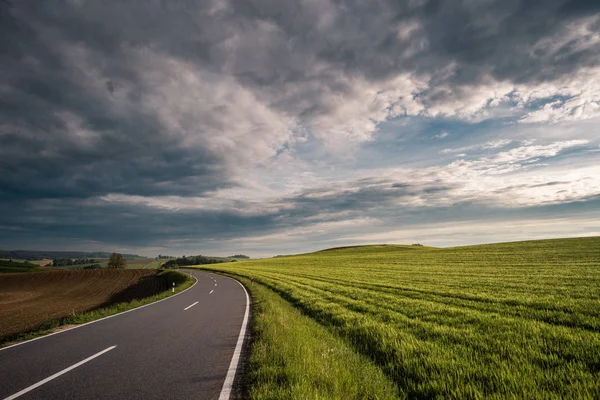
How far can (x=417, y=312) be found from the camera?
967cm

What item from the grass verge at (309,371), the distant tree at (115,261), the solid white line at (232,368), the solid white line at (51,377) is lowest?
the solid white line at (232,368)

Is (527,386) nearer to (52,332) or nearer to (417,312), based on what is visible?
(417,312)

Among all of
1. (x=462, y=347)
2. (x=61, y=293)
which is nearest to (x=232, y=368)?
(x=462, y=347)

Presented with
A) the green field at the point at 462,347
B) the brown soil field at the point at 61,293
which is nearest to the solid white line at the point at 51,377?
the green field at the point at 462,347

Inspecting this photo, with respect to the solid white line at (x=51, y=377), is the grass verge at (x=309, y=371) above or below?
below

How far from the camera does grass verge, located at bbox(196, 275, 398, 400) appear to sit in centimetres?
431

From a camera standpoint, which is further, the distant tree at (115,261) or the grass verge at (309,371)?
the distant tree at (115,261)

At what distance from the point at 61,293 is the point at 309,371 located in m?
45.6

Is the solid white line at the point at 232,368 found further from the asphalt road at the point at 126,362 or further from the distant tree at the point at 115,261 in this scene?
the distant tree at the point at 115,261

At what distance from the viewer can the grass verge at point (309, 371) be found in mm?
4312

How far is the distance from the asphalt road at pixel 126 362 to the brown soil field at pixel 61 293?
12.2m

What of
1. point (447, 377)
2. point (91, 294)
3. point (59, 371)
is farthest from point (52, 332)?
point (91, 294)

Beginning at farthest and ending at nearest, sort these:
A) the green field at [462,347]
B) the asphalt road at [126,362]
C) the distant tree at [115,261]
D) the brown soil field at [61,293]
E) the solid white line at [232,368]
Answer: the distant tree at [115,261] → the brown soil field at [61,293] → the asphalt road at [126,362] → the solid white line at [232,368] → the green field at [462,347]

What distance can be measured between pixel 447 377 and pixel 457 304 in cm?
704
